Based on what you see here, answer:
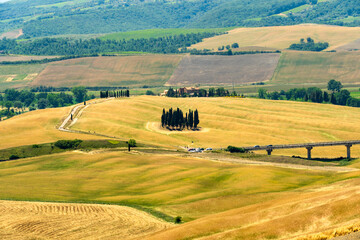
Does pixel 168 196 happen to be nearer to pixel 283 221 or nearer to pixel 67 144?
pixel 283 221

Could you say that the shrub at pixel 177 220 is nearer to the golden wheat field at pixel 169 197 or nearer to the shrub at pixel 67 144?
the golden wheat field at pixel 169 197

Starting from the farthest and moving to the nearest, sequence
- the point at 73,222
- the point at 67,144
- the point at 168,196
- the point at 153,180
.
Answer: the point at 67,144, the point at 153,180, the point at 168,196, the point at 73,222

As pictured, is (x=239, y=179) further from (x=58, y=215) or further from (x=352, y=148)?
(x=352, y=148)

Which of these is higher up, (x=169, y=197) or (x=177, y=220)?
(x=177, y=220)

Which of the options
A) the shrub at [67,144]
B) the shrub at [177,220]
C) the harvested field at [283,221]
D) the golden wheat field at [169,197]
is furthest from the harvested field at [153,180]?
the harvested field at [283,221]

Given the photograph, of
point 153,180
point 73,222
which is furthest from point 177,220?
point 153,180

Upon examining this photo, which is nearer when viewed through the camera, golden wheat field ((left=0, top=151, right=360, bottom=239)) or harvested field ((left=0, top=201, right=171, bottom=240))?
golden wheat field ((left=0, top=151, right=360, bottom=239))

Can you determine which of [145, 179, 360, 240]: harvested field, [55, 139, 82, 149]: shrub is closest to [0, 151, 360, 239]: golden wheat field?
[145, 179, 360, 240]: harvested field

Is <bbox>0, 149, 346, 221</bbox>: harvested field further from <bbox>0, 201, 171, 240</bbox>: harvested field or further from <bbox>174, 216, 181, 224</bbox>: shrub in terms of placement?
<bbox>0, 201, 171, 240</bbox>: harvested field
